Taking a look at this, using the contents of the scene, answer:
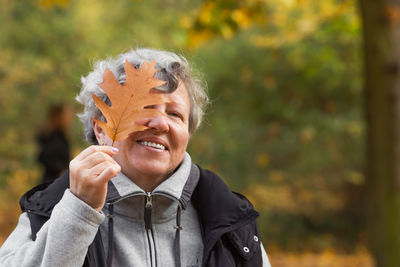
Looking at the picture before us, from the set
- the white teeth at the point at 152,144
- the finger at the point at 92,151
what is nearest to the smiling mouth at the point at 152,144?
the white teeth at the point at 152,144

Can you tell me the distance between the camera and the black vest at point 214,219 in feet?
5.85

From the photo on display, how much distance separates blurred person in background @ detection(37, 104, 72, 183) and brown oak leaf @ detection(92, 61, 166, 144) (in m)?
5.49

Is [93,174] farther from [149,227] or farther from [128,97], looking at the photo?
[149,227]

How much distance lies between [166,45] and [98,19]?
1.97 m

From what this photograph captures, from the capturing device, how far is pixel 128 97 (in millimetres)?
1547

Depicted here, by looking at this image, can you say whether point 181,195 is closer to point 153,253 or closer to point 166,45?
point 153,253

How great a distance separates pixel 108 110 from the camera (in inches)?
61.6

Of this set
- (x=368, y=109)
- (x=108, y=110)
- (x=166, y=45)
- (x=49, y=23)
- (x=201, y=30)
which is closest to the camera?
(x=108, y=110)

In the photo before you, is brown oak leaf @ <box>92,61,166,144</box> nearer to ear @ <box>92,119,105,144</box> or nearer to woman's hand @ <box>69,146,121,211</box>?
woman's hand @ <box>69,146,121,211</box>

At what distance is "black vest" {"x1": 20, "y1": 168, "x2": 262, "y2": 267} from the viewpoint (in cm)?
178

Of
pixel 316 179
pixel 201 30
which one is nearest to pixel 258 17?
pixel 201 30

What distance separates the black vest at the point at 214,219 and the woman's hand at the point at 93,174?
0.81 feet

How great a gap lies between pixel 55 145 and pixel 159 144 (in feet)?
17.7

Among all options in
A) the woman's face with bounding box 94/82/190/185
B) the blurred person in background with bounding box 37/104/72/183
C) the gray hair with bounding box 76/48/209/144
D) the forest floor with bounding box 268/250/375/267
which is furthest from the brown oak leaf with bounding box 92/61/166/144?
the forest floor with bounding box 268/250/375/267
